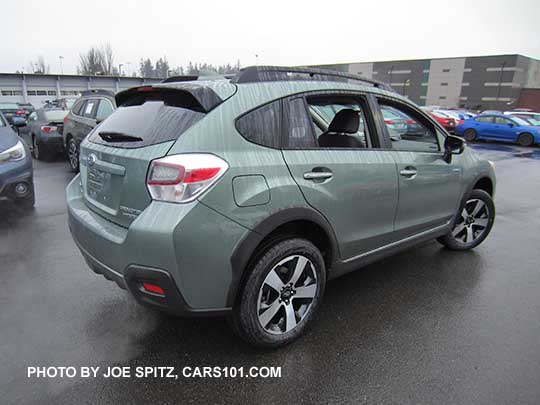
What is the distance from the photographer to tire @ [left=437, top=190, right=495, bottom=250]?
161 inches

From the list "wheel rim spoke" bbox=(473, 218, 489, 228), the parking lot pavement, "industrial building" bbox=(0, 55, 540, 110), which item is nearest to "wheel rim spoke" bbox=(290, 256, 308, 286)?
the parking lot pavement

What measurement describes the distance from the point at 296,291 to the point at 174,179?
112 cm

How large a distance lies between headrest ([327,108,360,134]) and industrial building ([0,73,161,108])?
131ft

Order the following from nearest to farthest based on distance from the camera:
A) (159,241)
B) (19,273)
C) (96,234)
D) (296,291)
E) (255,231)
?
(159,241), (255,231), (96,234), (296,291), (19,273)

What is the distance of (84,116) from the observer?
25.4ft

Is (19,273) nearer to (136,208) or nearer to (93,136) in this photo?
(93,136)

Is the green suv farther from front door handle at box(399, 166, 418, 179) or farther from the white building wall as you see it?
the white building wall

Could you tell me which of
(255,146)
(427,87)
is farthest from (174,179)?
(427,87)

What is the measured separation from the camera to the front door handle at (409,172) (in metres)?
3.02

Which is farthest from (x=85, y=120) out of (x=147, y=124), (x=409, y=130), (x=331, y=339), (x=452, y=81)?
(x=452, y=81)

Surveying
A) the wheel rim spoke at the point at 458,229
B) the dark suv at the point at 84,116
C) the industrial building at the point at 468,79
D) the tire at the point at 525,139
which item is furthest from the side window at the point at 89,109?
the industrial building at the point at 468,79

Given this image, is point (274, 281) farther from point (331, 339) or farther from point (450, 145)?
point (450, 145)

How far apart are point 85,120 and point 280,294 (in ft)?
22.4

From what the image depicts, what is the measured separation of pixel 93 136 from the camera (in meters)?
2.79
